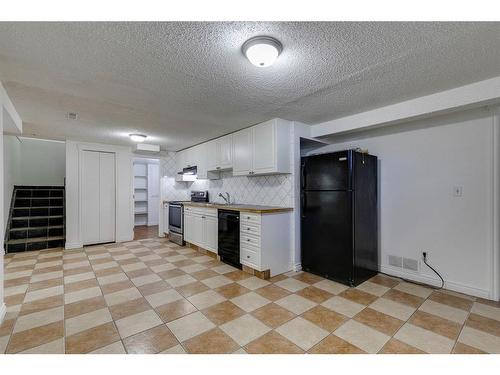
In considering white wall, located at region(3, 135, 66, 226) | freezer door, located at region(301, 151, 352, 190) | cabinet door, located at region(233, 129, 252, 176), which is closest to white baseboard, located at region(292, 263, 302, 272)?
freezer door, located at region(301, 151, 352, 190)

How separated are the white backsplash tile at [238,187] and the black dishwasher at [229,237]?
0.68 meters

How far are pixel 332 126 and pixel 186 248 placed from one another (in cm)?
347

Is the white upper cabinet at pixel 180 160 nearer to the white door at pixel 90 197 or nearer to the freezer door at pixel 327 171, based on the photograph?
the white door at pixel 90 197

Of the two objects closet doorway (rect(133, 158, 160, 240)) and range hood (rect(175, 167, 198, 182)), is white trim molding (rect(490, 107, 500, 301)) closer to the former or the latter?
range hood (rect(175, 167, 198, 182))

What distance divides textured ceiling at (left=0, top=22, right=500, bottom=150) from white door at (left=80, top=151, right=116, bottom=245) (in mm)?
1907

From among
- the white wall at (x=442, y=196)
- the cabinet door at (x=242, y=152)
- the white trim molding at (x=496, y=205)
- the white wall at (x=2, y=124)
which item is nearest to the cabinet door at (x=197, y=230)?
the cabinet door at (x=242, y=152)

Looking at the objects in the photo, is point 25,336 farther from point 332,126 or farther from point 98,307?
point 332,126

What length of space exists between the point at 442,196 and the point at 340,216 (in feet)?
3.86

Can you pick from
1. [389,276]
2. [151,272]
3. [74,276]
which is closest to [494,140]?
[389,276]

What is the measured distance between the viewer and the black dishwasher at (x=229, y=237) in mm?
3447

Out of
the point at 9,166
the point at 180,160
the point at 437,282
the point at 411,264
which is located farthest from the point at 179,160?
the point at 437,282

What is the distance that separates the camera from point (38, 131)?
3.96 m

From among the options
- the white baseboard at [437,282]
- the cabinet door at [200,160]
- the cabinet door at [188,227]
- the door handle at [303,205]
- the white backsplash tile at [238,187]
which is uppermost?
the cabinet door at [200,160]

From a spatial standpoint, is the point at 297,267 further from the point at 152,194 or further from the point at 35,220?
the point at 152,194
